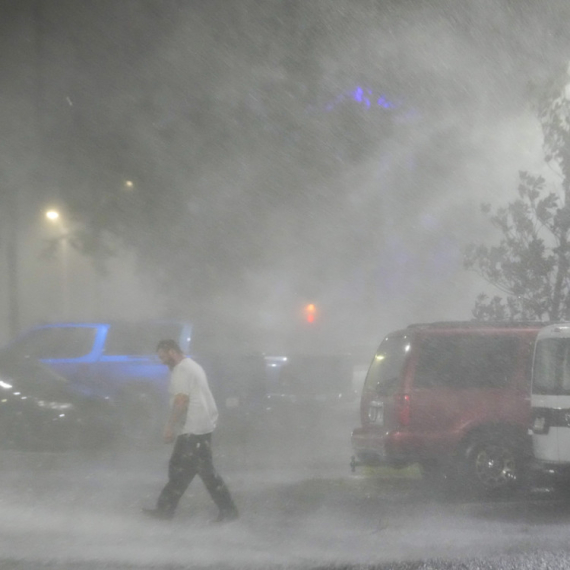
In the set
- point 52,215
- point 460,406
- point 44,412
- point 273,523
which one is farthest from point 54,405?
point 52,215

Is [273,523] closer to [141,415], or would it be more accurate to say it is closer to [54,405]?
[54,405]

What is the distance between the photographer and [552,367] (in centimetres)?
691

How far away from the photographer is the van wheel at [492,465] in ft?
25.2

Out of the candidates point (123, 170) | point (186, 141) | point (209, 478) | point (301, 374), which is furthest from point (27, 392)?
point (186, 141)

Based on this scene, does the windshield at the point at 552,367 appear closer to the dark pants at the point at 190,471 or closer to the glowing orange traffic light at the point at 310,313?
the dark pants at the point at 190,471

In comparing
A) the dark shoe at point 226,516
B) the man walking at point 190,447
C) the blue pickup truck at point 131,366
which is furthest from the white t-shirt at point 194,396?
the blue pickup truck at point 131,366

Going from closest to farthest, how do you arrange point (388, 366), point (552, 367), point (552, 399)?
point (552, 399) < point (552, 367) < point (388, 366)

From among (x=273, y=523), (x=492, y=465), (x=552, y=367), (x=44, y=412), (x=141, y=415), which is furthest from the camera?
(x=141, y=415)

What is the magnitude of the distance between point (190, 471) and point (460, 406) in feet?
8.67

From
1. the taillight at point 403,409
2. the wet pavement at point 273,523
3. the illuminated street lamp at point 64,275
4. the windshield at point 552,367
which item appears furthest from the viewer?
the illuminated street lamp at point 64,275

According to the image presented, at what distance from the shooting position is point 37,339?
12086 mm

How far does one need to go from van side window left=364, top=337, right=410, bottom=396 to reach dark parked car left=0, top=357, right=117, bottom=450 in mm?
4273

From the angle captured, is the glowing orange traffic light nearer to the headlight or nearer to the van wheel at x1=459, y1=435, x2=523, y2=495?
the headlight

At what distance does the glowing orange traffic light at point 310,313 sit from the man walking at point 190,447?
357 inches
